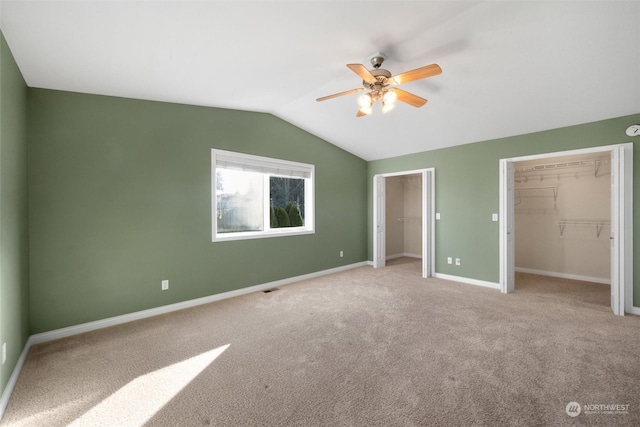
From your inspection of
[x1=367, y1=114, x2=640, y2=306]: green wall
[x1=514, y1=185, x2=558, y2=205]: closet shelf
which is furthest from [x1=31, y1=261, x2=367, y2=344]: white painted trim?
[x1=514, y1=185, x2=558, y2=205]: closet shelf

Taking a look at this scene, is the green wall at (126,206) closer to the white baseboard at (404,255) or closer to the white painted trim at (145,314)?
the white painted trim at (145,314)

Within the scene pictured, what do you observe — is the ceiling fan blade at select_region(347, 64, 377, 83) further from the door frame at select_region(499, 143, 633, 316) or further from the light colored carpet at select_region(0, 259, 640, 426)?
the door frame at select_region(499, 143, 633, 316)

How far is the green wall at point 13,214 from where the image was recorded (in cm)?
192

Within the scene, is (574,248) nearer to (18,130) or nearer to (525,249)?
(525,249)

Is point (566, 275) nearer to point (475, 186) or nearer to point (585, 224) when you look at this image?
point (585, 224)

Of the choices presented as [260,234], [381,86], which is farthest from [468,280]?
[381,86]

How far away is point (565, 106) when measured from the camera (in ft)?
10.8

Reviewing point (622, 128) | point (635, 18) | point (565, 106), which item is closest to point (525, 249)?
point (622, 128)

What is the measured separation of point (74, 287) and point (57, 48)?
7.39 ft

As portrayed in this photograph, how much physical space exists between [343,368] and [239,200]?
290 centimetres

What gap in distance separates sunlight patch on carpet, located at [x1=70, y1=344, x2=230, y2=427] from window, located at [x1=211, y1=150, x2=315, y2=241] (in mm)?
Result: 1878

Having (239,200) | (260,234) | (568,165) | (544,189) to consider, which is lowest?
(260,234)

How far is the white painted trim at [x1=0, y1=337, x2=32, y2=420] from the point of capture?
5.89ft

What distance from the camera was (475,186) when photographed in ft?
15.1
